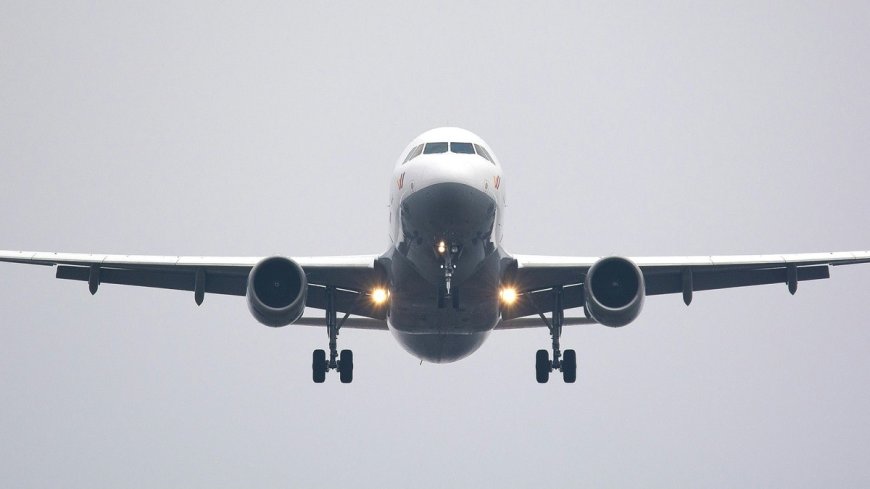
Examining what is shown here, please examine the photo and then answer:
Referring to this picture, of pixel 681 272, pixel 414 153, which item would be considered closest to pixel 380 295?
pixel 414 153

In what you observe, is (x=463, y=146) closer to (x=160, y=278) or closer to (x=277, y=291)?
(x=277, y=291)

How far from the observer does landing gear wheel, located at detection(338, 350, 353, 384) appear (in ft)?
111

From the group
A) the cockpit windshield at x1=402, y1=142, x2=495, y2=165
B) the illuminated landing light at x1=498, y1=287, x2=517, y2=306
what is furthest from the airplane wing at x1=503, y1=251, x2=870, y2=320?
the cockpit windshield at x1=402, y1=142, x2=495, y2=165

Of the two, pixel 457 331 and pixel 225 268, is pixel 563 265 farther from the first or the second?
pixel 225 268

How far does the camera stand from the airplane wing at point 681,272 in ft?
99.2

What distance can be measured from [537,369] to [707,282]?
5318 millimetres

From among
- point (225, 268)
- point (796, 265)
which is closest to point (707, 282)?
point (796, 265)

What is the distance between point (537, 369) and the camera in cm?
3428

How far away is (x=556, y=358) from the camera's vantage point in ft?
108

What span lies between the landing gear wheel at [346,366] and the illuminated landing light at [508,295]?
192 inches

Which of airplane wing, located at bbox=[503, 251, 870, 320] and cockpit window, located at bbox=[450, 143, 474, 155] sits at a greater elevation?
cockpit window, located at bbox=[450, 143, 474, 155]

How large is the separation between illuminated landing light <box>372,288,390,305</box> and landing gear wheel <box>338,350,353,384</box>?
8.13ft

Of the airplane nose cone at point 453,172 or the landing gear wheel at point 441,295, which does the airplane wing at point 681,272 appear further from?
the airplane nose cone at point 453,172

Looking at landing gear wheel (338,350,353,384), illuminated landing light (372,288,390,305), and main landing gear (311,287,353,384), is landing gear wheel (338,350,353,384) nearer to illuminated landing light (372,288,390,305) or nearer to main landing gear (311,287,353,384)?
main landing gear (311,287,353,384)
